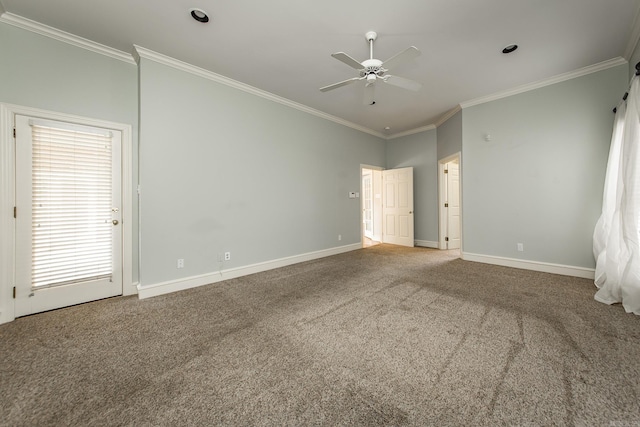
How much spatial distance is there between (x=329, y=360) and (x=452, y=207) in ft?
17.8

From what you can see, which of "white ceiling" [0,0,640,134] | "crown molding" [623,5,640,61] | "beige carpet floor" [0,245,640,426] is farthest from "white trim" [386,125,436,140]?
"beige carpet floor" [0,245,640,426]

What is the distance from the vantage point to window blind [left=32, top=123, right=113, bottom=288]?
2.54 meters

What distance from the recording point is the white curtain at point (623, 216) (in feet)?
7.82

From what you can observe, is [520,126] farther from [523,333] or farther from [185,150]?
[185,150]

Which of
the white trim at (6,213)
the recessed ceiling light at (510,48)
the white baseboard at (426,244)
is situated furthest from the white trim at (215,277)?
the recessed ceiling light at (510,48)

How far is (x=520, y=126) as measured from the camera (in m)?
3.94

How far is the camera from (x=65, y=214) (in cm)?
266

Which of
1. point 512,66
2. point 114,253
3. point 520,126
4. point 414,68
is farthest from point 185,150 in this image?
point 520,126

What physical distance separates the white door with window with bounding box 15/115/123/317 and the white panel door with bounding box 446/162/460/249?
6309 mm

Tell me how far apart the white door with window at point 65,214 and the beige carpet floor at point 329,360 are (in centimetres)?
25

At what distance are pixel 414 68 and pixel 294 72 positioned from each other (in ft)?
5.50

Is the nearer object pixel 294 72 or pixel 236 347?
pixel 236 347

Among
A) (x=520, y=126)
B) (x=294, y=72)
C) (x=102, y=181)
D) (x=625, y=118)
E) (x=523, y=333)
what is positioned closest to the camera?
(x=523, y=333)

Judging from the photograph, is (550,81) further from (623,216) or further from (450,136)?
(623,216)
